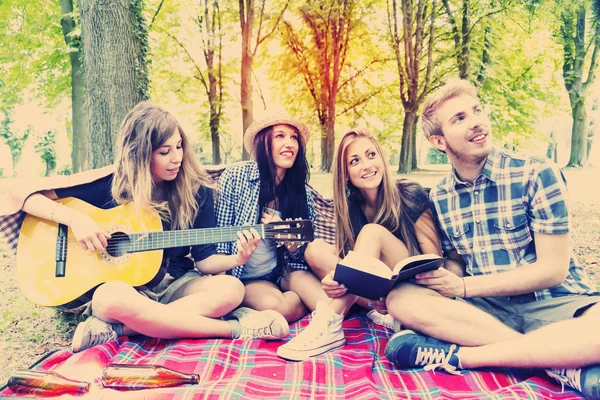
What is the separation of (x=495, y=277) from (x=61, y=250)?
232 cm

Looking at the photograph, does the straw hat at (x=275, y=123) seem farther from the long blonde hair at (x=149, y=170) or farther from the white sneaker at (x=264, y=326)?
the white sneaker at (x=264, y=326)

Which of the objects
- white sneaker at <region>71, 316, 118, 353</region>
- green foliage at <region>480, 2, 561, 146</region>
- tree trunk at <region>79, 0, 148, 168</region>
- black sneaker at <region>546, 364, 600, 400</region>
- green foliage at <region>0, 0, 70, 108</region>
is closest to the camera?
black sneaker at <region>546, 364, 600, 400</region>

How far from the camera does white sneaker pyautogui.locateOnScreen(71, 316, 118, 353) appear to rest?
2.20 metres

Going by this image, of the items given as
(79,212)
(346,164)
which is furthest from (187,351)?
(346,164)

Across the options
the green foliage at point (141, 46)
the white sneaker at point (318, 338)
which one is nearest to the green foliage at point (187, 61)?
the green foliage at point (141, 46)

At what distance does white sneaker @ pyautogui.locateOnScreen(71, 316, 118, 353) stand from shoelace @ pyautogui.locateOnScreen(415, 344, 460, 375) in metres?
1.60

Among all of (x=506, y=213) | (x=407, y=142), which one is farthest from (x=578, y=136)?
(x=506, y=213)

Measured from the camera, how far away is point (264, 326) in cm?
242

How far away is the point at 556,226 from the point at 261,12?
233 inches

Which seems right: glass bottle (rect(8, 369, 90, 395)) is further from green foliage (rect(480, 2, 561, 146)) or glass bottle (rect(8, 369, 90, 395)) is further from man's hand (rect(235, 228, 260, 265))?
green foliage (rect(480, 2, 561, 146))

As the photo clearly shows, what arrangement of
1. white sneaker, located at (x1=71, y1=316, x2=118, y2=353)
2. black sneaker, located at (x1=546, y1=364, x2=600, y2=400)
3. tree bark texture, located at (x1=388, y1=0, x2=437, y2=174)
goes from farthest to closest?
tree bark texture, located at (x1=388, y1=0, x2=437, y2=174)
white sneaker, located at (x1=71, y1=316, x2=118, y2=353)
black sneaker, located at (x1=546, y1=364, x2=600, y2=400)

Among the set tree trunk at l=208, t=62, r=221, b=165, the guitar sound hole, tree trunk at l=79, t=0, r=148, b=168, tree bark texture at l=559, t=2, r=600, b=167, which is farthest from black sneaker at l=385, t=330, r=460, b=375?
tree trunk at l=208, t=62, r=221, b=165

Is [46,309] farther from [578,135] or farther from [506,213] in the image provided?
[578,135]

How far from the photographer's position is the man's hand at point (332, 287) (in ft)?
7.35
